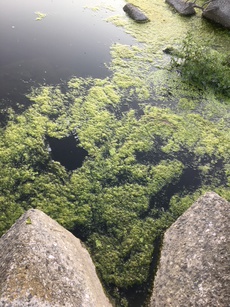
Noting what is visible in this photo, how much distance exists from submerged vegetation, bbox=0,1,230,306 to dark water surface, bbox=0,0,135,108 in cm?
32

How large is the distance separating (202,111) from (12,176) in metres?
3.19

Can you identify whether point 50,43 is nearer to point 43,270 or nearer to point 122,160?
point 122,160

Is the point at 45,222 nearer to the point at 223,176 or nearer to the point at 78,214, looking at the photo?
the point at 78,214

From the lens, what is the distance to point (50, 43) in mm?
5734

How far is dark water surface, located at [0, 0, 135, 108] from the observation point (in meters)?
4.82

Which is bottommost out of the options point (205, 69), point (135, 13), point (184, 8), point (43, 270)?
point (43, 270)

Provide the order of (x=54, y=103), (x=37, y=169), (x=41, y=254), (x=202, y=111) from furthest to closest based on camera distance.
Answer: (x=202, y=111) → (x=54, y=103) → (x=37, y=169) → (x=41, y=254)

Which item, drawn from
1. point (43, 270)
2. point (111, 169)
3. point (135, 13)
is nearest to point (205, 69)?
point (135, 13)

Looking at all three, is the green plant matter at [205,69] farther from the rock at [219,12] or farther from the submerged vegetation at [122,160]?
the rock at [219,12]

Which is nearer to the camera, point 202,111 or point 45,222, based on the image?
point 45,222

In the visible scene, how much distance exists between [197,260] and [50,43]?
485 cm

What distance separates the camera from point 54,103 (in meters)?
4.40

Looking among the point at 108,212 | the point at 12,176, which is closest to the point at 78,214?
the point at 108,212

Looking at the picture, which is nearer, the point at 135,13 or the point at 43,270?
the point at 43,270
